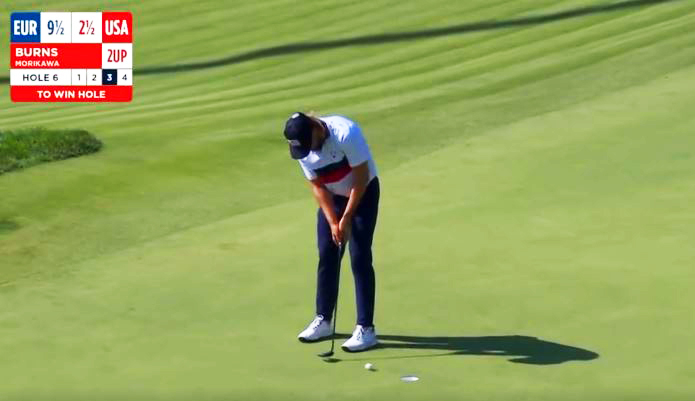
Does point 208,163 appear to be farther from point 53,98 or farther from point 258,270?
point 53,98

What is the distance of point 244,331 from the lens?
9258mm

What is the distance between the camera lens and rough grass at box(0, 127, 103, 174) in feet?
46.9

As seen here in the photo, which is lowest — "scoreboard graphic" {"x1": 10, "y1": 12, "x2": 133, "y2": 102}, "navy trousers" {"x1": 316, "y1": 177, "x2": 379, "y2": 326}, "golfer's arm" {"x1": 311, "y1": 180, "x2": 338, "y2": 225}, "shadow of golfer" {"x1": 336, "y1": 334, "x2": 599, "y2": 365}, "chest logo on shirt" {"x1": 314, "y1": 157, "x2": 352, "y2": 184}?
"shadow of golfer" {"x1": 336, "y1": 334, "x2": 599, "y2": 365}

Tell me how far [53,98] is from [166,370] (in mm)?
14073

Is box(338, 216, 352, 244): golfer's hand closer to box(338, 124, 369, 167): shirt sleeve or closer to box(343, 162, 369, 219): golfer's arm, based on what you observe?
box(343, 162, 369, 219): golfer's arm

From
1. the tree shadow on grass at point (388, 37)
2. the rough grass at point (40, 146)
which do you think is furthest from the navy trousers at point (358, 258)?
the tree shadow on grass at point (388, 37)

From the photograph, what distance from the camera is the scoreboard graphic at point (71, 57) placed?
22078 millimetres

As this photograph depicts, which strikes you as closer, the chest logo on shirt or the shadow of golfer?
the shadow of golfer

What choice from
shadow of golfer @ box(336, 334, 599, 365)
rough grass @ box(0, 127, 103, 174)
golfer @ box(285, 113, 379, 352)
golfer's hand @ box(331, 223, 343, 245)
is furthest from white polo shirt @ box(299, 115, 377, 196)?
rough grass @ box(0, 127, 103, 174)

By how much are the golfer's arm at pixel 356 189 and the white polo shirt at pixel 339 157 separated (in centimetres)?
4

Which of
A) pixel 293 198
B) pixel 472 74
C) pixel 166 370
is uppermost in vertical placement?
pixel 472 74

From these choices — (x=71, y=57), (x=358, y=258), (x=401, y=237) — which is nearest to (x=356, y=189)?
(x=358, y=258)

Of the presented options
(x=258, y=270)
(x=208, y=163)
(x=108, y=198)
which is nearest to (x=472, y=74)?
(x=208, y=163)

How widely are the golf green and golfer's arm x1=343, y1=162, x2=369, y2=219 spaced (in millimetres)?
956
